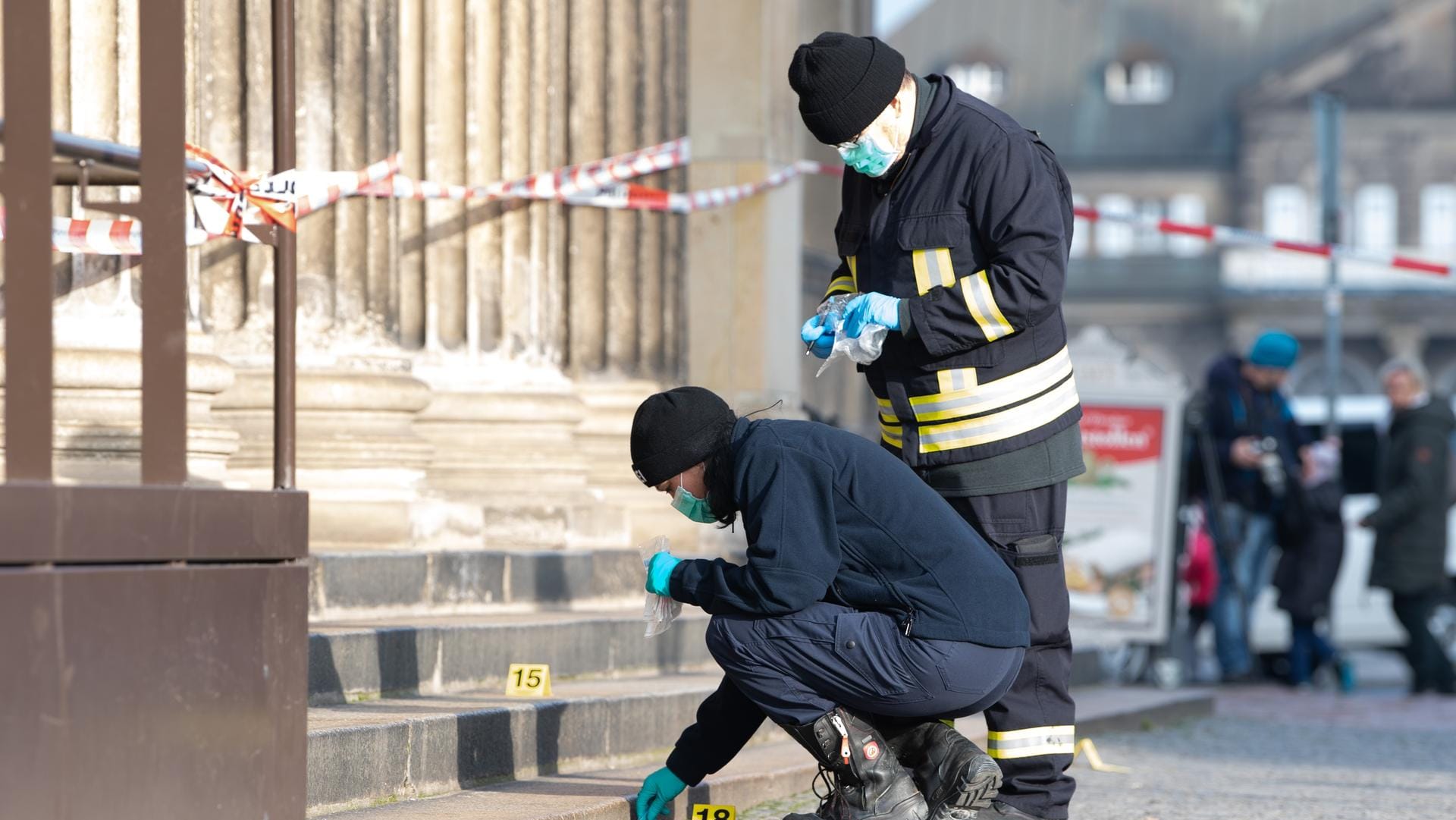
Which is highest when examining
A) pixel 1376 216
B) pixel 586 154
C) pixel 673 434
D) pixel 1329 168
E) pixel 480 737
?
pixel 1376 216

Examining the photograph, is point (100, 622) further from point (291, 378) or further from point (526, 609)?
point (526, 609)

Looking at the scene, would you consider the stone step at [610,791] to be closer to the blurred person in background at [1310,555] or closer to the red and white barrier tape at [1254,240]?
the red and white barrier tape at [1254,240]

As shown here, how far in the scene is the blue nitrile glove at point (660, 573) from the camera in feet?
14.0

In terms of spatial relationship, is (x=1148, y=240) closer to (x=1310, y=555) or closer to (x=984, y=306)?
(x=1310, y=555)

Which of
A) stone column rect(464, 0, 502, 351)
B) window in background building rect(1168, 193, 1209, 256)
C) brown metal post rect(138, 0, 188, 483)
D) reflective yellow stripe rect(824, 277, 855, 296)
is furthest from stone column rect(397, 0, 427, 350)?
window in background building rect(1168, 193, 1209, 256)

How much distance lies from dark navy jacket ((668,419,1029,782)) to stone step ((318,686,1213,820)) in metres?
0.66

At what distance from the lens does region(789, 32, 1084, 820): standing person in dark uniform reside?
4.23m

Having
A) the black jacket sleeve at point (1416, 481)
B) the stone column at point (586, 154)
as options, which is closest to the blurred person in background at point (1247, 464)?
the black jacket sleeve at point (1416, 481)

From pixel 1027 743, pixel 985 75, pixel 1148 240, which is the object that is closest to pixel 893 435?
pixel 1027 743

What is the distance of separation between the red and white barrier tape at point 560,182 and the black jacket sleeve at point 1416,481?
4487mm

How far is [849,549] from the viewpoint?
13.7ft

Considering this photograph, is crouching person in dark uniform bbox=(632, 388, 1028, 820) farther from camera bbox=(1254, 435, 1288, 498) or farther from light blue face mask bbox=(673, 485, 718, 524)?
camera bbox=(1254, 435, 1288, 498)

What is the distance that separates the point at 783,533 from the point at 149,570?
4.11 feet

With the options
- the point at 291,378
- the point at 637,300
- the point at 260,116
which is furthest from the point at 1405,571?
the point at 291,378
